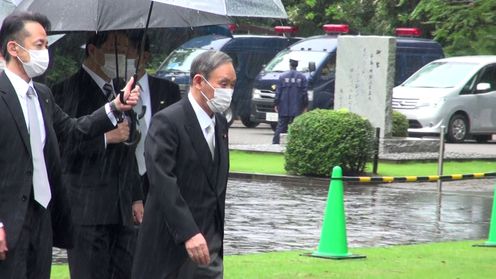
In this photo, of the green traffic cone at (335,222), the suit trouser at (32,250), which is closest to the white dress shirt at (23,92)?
the suit trouser at (32,250)

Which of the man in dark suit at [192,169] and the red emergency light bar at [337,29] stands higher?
the red emergency light bar at [337,29]

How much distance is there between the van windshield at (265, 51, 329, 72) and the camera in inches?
1189

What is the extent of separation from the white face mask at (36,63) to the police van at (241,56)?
83.5 feet

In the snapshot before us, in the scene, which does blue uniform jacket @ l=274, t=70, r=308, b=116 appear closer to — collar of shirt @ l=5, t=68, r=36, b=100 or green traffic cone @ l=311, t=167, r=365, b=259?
green traffic cone @ l=311, t=167, r=365, b=259

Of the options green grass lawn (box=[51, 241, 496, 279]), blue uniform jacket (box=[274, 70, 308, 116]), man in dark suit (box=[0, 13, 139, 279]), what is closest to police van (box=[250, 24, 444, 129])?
blue uniform jacket (box=[274, 70, 308, 116])

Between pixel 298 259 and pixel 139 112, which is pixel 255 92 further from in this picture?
pixel 139 112

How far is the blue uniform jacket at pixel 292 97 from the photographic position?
2545cm

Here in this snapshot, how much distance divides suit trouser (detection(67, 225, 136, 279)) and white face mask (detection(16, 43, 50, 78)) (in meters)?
1.31

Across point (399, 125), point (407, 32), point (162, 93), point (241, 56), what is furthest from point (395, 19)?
point (162, 93)

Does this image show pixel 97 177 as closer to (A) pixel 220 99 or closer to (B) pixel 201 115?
(B) pixel 201 115

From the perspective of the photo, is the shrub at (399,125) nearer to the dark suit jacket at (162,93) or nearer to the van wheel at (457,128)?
the van wheel at (457,128)

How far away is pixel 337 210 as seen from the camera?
10.8 m

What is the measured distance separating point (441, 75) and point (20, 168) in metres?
23.3

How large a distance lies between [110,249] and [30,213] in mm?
1279
